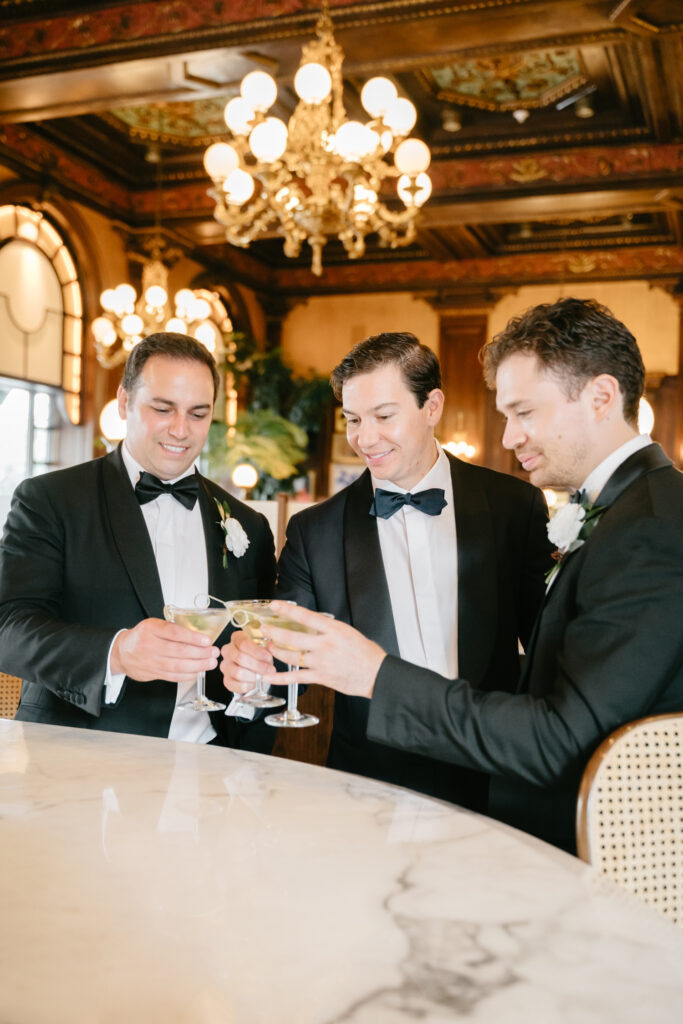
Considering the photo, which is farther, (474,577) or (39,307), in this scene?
(39,307)

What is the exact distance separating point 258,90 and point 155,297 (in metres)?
3.08

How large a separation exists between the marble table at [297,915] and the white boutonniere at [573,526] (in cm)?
55

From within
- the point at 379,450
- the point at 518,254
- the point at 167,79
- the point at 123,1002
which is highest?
the point at 518,254

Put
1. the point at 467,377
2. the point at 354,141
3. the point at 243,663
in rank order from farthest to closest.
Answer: the point at 467,377, the point at 354,141, the point at 243,663

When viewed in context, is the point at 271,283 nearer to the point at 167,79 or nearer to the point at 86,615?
the point at 167,79

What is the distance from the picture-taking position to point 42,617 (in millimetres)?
2211

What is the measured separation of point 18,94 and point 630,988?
7353 millimetres

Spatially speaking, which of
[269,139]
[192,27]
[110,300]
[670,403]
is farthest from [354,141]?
[670,403]

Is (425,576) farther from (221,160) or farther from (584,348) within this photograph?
(221,160)

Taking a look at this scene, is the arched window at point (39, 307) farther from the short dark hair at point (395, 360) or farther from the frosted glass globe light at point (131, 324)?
the short dark hair at point (395, 360)

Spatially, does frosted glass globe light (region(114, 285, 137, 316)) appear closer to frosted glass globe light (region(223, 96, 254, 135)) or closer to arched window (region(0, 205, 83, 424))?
arched window (region(0, 205, 83, 424))

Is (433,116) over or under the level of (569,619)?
over

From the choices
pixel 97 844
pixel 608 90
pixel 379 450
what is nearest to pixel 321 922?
pixel 97 844

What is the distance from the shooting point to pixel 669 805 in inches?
56.1
